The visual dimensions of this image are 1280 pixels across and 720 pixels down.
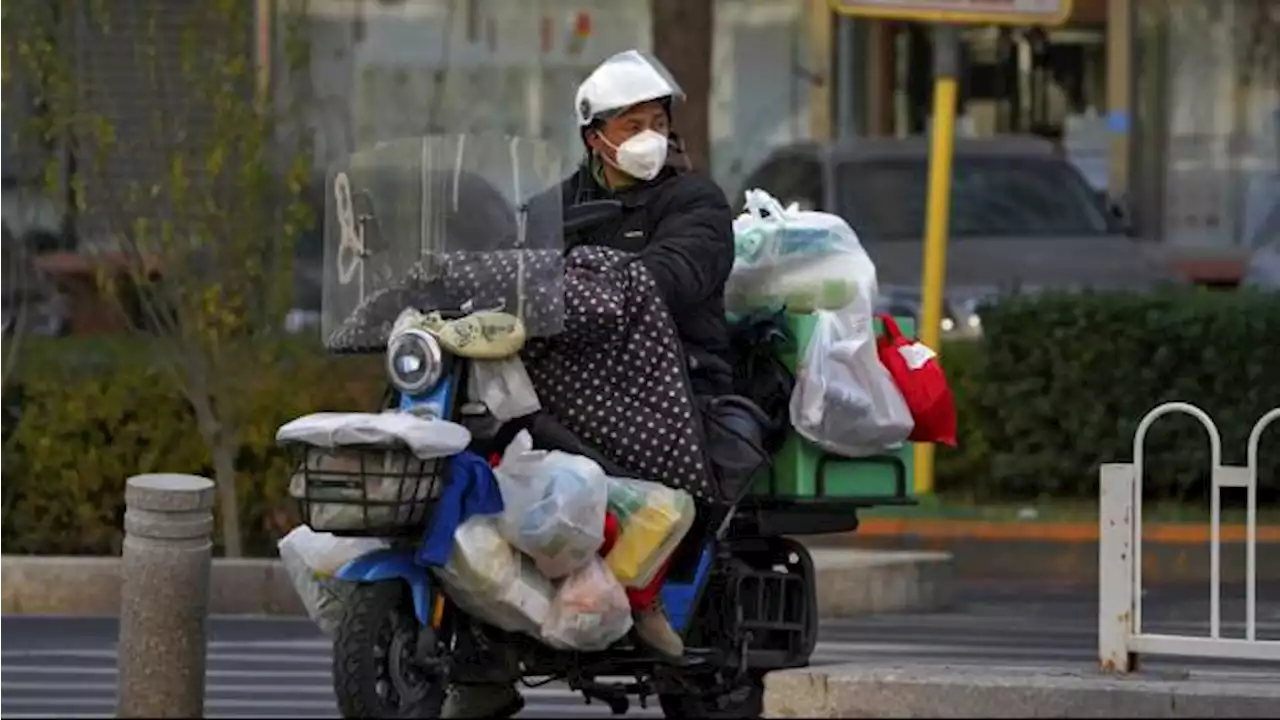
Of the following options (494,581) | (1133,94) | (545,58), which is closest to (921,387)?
(494,581)

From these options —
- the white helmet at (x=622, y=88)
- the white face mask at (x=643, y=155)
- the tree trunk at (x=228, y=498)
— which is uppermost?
the white helmet at (x=622, y=88)

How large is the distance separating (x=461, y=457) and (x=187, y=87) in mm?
6037

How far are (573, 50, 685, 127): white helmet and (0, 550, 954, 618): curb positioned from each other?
435 cm

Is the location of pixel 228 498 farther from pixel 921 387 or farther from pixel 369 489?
pixel 369 489

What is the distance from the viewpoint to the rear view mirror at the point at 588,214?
8.11 metres

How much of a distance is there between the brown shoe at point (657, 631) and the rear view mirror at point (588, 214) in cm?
101

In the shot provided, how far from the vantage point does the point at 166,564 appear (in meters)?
8.84

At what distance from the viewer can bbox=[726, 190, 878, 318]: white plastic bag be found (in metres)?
8.57

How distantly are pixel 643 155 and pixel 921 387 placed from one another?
1.05 meters

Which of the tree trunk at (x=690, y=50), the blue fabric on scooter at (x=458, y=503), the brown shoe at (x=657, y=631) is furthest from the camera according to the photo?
the tree trunk at (x=690, y=50)

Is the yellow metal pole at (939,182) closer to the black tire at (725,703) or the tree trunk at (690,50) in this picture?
the tree trunk at (690,50)

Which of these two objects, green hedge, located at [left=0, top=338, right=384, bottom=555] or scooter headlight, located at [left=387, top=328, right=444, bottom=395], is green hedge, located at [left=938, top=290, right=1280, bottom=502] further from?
scooter headlight, located at [left=387, top=328, right=444, bottom=395]

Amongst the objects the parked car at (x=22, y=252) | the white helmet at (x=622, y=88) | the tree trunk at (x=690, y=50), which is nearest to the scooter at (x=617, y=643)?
the white helmet at (x=622, y=88)

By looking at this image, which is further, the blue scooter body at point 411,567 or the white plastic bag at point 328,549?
the white plastic bag at point 328,549
